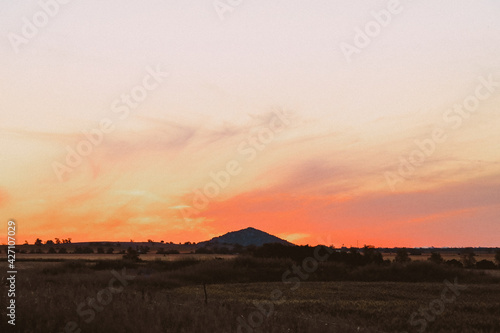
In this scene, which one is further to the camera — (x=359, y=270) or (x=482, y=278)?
(x=359, y=270)

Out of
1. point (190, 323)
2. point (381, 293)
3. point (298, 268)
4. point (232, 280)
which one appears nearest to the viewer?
point (190, 323)

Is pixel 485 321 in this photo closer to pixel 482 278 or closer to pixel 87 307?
pixel 87 307

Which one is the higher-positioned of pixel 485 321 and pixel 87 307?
pixel 87 307

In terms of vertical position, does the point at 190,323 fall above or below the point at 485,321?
above

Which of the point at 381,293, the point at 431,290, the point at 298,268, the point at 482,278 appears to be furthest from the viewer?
the point at 298,268

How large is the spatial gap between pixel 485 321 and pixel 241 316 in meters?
11.2

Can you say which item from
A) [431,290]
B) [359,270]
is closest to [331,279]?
[359,270]

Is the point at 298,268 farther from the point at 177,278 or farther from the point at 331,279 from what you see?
the point at 177,278

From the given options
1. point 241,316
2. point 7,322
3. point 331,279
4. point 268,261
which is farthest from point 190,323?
point 268,261

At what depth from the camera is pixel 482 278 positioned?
1629 inches

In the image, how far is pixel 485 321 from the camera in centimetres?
1867

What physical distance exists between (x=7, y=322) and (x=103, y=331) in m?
1.97

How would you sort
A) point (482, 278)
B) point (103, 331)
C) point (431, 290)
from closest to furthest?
point (103, 331), point (431, 290), point (482, 278)

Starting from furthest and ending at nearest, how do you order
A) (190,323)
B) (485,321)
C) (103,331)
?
(485,321), (190,323), (103,331)
